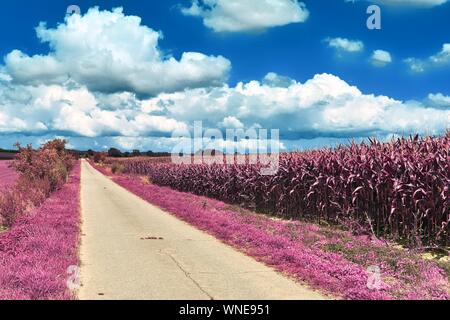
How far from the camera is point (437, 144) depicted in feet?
43.8

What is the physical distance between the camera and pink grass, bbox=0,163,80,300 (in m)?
7.39

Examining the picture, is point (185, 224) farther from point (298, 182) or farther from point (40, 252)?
point (40, 252)

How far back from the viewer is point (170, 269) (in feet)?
31.7

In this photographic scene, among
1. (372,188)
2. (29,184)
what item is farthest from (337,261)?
(29,184)

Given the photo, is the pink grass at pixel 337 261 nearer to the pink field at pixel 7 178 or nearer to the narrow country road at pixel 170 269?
the narrow country road at pixel 170 269

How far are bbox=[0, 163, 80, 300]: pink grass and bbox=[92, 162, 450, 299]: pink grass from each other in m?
4.05

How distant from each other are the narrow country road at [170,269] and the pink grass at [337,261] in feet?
1.46

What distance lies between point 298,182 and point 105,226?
761cm

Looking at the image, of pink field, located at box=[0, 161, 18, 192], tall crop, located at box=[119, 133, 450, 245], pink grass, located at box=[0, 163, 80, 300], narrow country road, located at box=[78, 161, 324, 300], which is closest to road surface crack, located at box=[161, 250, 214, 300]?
narrow country road, located at box=[78, 161, 324, 300]

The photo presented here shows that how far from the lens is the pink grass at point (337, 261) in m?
8.04

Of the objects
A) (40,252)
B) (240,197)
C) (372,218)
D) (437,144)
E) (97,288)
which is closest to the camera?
(97,288)

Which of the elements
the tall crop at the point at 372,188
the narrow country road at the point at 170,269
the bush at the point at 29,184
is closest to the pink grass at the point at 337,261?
the narrow country road at the point at 170,269

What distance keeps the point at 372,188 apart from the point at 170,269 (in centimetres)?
724
